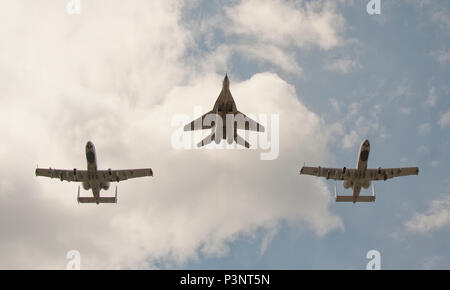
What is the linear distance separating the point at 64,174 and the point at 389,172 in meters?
58.4

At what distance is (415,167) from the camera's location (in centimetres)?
8106

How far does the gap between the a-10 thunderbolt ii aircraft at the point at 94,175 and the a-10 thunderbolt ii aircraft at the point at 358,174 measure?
31651 millimetres

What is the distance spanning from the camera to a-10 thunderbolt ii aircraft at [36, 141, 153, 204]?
7631 cm

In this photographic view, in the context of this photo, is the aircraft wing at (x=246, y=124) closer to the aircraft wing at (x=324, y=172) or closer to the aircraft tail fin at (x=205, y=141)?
the aircraft tail fin at (x=205, y=141)

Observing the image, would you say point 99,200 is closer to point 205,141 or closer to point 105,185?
point 105,185

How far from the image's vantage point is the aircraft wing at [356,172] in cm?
7862

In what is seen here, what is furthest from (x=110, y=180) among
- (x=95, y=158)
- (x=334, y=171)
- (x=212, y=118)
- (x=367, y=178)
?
(x=367, y=178)

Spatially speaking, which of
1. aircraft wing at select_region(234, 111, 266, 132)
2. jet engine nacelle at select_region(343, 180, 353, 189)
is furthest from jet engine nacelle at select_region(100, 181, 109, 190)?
jet engine nacelle at select_region(343, 180, 353, 189)

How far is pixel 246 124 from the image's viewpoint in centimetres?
8819

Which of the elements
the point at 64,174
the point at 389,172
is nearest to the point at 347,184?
the point at 389,172

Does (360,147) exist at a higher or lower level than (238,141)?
lower
